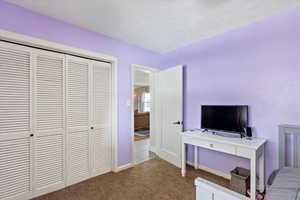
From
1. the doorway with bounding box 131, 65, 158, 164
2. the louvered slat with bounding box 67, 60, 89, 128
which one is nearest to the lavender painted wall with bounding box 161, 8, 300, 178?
the doorway with bounding box 131, 65, 158, 164

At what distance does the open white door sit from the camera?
9.32ft

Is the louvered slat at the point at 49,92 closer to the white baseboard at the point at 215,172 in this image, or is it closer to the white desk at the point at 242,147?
the white desk at the point at 242,147

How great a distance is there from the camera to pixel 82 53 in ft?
7.44

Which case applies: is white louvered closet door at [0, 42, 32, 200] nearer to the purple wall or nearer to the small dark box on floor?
the purple wall

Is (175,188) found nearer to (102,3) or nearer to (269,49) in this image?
(269,49)

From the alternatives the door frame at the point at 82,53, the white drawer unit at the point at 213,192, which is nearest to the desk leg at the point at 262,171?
the white drawer unit at the point at 213,192

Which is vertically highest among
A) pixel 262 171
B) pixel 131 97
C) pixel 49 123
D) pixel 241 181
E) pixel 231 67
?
pixel 231 67

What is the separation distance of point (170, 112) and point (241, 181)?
5.26ft

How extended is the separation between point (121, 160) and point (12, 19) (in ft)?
8.52

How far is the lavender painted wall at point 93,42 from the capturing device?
1753mm

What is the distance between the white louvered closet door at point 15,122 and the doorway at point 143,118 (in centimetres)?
164

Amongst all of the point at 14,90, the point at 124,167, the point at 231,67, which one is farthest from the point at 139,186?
the point at 231,67

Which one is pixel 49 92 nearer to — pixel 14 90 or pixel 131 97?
pixel 14 90

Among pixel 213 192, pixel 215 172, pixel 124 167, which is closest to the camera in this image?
pixel 213 192
